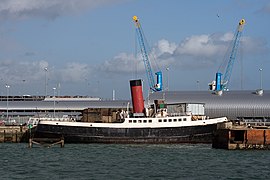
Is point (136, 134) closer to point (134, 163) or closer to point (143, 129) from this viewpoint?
point (143, 129)

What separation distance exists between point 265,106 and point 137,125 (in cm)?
4245

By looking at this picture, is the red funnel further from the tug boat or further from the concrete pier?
the concrete pier

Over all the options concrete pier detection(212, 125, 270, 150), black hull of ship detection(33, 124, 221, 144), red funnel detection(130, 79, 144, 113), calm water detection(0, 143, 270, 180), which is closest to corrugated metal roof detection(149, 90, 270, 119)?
red funnel detection(130, 79, 144, 113)

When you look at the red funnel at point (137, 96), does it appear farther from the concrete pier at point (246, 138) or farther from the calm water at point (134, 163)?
the concrete pier at point (246, 138)

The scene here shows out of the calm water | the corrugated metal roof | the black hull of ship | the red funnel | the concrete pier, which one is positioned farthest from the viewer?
the corrugated metal roof

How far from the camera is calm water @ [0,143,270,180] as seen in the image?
5391 centimetres

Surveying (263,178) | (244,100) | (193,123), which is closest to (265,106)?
(244,100)

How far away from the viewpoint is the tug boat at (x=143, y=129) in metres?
91.9

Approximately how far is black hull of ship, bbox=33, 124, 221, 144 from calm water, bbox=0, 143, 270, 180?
8.65m

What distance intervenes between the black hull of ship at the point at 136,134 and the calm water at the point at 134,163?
28.4ft

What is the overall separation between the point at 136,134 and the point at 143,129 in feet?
3.97

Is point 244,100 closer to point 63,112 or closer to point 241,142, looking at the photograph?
point 63,112

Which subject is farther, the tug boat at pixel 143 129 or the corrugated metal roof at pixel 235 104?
the corrugated metal roof at pixel 235 104

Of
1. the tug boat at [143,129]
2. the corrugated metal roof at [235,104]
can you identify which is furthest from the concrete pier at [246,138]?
the corrugated metal roof at [235,104]
